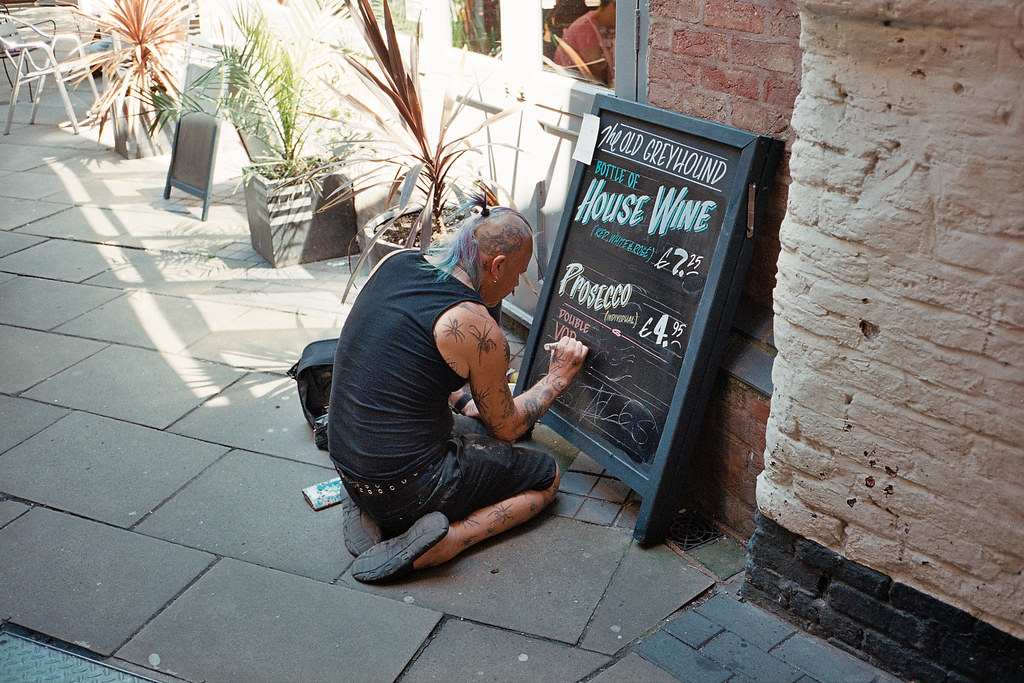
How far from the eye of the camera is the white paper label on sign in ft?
11.3

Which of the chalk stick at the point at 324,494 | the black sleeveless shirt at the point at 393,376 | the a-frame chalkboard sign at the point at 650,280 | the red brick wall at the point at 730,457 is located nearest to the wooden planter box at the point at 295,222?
the chalk stick at the point at 324,494

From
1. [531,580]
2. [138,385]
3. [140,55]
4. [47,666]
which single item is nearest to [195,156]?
[140,55]

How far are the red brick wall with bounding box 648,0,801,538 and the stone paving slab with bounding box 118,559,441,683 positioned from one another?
111cm

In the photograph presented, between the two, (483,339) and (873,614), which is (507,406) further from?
(873,614)

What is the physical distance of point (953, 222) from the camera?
209 cm

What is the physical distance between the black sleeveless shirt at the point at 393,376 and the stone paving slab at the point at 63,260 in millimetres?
3321

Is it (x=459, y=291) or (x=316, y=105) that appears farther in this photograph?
(x=316, y=105)

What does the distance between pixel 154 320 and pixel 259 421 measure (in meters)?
1.42

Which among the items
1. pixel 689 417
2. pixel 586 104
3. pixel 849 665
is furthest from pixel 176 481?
pixel 849 665

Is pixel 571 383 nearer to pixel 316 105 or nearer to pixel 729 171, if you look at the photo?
pixel 729 171

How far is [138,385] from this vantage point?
438 cm

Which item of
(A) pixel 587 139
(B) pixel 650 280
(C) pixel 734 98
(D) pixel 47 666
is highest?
(C) pixel 734 98

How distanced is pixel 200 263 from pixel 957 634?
4.87m

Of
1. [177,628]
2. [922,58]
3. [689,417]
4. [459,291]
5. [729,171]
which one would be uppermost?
[922,58]
